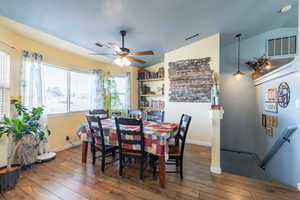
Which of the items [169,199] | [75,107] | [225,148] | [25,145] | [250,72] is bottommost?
[225,148]

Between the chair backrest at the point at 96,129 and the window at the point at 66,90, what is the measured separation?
1.57 meters

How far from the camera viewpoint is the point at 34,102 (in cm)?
284

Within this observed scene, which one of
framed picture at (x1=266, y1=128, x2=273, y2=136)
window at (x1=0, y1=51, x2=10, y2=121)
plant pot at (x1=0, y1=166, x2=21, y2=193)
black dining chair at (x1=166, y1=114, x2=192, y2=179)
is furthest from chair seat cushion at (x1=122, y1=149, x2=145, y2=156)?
framed picture at (x1=266, y1=128, x2=273, y2=136)

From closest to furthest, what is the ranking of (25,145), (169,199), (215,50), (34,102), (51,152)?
(169,199) < (25,145) < (34,102) < (51,152) < (215,50)

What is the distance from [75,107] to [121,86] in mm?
1635

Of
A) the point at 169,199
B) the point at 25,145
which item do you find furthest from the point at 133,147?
the point at 25,145

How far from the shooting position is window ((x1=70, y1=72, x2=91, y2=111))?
3.79 meters

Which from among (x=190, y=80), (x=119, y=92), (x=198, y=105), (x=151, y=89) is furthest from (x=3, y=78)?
(x=198, y=105)

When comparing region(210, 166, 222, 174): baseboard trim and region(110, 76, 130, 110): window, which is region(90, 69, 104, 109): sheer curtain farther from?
region(210, 166, 222, 174): baseboard trim

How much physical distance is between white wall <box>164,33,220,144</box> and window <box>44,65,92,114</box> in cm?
258

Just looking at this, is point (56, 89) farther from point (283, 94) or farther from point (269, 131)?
point (269, 131)

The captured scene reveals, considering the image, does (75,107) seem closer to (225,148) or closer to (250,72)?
(225,148)

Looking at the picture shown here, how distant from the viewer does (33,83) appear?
2.82 m

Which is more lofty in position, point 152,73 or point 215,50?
point 215,50
